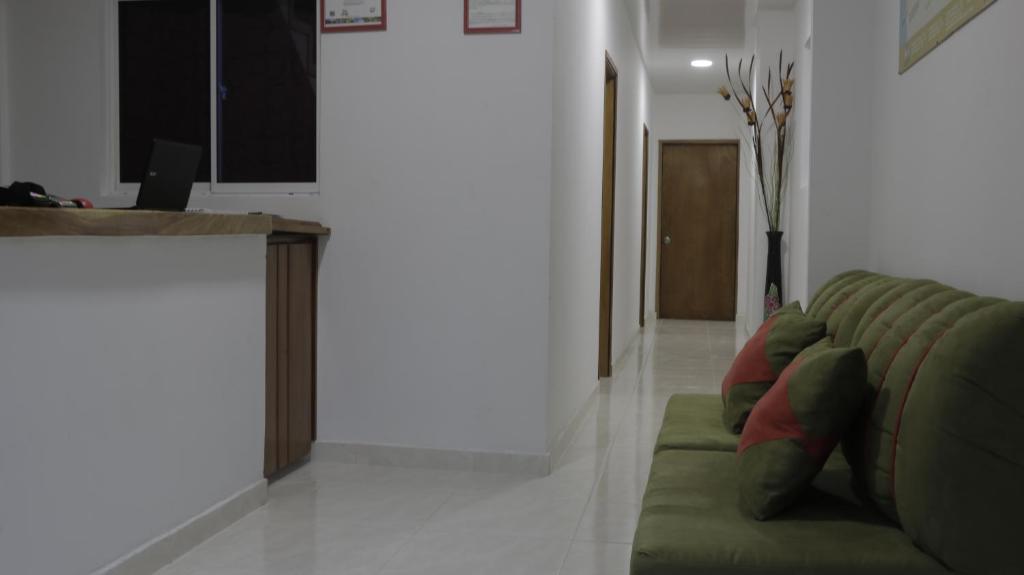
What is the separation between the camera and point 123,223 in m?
2.59

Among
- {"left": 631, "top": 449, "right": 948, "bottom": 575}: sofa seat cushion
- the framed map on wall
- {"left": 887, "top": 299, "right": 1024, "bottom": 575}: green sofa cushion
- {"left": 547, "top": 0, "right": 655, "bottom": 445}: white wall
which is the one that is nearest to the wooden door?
{"left": 547, "top": 0, "right": 655, "bottom": 445}: white wall

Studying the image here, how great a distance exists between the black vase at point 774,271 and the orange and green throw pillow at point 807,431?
183 inches

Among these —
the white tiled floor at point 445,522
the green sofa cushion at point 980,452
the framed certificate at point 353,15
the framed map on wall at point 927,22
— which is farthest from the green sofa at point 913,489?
the framed certificate at point 353,15

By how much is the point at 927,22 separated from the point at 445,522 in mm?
2236

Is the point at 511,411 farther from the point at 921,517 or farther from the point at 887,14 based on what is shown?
the point at 921,517

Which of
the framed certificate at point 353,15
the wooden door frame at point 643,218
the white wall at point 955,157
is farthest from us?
the wooden door frame at point 643,218

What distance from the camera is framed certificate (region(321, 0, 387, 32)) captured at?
4008mm

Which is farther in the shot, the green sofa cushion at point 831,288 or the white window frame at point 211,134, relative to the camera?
the white window frame at point 211,134

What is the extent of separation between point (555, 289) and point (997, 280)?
209 centimetres

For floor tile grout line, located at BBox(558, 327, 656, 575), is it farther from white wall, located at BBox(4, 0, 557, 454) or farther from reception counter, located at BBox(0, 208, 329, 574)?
reception counter, located at BBox(0, 208, 329, 574)

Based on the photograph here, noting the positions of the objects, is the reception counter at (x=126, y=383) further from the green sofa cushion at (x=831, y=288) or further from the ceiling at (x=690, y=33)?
the ceiling at (x=690, y=33)

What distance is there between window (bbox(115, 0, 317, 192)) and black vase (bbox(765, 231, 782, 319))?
3.54m

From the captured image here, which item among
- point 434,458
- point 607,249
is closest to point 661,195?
point 607,249

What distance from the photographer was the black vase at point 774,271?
653 centimetres
